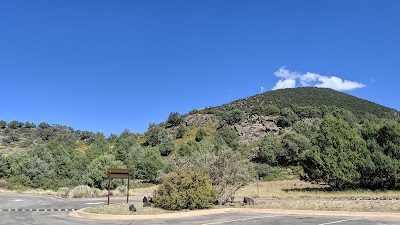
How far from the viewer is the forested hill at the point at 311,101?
10469 centimetres

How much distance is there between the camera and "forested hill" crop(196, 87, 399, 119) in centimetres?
10469

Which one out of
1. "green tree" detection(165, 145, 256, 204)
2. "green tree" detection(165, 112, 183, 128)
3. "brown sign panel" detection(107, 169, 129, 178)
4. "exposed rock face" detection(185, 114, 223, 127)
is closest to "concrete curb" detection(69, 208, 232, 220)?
"green tree" detection(165, 145, 256, 204)

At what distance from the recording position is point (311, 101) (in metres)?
115

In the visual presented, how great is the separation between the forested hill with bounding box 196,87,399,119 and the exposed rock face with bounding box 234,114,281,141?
10352 millimetres

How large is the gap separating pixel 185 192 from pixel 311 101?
10365 cm

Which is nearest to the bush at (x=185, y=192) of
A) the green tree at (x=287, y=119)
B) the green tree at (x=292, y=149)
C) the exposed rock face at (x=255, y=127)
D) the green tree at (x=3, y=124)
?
the green tree at (x=292, y=149)

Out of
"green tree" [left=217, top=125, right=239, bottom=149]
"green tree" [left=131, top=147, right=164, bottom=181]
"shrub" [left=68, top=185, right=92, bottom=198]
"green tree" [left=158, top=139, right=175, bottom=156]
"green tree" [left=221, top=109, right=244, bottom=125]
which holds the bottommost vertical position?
"shrub" [left=68, top=185, right=92, bottom=198]

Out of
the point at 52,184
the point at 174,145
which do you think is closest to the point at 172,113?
the point at 174,145

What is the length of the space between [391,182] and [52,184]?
35.8m

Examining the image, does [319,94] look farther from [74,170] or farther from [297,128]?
[74,170]

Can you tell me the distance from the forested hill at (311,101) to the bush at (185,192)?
83509mm

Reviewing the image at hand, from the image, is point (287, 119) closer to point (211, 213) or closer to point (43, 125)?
point (211, 213)

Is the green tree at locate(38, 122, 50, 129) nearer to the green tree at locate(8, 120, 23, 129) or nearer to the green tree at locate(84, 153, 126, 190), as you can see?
the green tree at locate(8, 120, 23, 129)

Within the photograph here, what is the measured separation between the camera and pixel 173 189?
17875 millimetres
